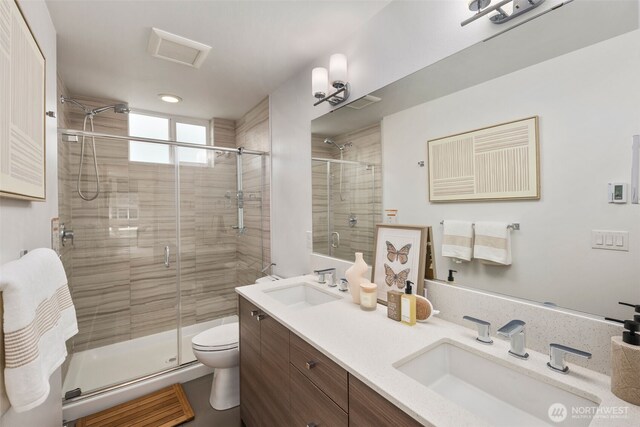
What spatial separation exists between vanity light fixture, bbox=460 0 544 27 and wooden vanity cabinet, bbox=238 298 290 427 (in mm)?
1462

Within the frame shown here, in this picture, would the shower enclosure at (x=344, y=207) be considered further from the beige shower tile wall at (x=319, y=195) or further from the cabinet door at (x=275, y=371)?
the cabinet door at (x=275, y=371)

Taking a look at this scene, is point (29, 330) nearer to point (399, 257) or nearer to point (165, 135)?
point (399, 257)

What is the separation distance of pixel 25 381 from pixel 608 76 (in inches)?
72.7

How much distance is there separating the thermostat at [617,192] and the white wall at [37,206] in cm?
187

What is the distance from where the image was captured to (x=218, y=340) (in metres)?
1.99

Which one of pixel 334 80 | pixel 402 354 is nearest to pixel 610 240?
pixel 402 354

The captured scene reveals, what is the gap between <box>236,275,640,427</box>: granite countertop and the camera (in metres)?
0.66

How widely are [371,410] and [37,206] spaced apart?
1.64 meters

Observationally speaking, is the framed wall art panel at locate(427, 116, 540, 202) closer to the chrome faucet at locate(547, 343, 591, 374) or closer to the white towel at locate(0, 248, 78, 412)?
the chrome faucet at locate(547, 343, 591, 374)

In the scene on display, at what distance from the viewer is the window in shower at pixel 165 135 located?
254 centimetres

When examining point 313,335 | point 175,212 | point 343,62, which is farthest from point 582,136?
point 175,212

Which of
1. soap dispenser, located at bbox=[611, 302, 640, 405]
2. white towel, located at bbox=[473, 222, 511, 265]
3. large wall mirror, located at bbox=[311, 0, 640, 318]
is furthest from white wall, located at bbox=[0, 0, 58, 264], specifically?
A: soap dispenser, located at bbox=[611, 302, 640, 405]

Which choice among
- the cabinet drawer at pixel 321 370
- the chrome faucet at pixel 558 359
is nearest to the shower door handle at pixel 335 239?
the cabinet drawer at pixel 321 370

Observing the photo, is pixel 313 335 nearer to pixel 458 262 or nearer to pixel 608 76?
pixel 458 262
